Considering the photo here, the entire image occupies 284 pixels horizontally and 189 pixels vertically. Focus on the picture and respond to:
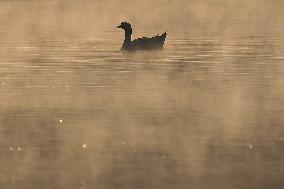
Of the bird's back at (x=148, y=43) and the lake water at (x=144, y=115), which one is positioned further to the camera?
the bird's back at (x=148, y=43)

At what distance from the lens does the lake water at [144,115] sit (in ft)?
19.6

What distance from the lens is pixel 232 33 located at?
12531 millimetres

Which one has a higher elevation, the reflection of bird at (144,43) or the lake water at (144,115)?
the reflection of bird at (144,43)

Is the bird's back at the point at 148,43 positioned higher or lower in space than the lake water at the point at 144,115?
higher

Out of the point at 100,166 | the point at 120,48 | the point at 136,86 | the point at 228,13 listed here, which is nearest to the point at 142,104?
the point at 136,86

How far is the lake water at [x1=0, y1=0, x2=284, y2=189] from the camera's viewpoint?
19.6 feet

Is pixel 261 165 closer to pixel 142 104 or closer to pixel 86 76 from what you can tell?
pixel 142 104

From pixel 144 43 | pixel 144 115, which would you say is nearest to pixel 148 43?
pixel 144 43

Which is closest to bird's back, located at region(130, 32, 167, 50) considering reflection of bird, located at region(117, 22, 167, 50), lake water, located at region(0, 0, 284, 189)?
reflection of bird, located at region(117, 22, 167, 50)

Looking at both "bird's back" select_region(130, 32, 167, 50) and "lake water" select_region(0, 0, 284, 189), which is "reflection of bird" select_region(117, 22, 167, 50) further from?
"lake water" select_region(0, 0, 284, 189)

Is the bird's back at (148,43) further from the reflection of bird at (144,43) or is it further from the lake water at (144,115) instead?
the lake water at (144,115)

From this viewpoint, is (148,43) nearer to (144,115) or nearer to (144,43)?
(144,43)

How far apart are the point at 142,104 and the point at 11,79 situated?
2561 millimetres

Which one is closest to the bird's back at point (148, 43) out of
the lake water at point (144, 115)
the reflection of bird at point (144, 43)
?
the reflection of bird at point (144, 43)
